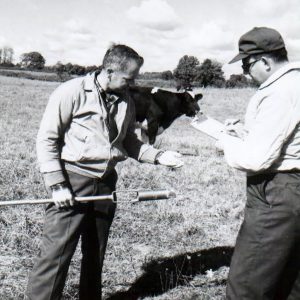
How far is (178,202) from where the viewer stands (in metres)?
5.90

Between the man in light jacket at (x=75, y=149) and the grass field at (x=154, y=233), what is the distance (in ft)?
2.77

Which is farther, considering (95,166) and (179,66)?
(179,66)

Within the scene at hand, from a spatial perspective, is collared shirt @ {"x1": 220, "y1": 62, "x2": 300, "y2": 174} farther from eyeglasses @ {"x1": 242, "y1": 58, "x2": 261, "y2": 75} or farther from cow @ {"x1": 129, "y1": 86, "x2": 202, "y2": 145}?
cow @ {"x1": 129, "y1": 86, "x2": 202, "y2": 145}

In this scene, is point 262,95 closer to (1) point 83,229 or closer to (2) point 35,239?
(1) point 83,229

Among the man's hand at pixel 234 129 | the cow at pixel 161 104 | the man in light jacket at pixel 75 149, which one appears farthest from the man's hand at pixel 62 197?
the cow at pixel 161 104

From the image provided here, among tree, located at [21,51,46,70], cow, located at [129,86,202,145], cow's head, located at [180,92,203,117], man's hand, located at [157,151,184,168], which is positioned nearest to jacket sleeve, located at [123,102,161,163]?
man's hand, located at [157,151,184,168]

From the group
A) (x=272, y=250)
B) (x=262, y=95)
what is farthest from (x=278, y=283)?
(x=262, y=95)

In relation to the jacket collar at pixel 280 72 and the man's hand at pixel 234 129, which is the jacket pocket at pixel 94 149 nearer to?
the man's hand at pixel 234 129

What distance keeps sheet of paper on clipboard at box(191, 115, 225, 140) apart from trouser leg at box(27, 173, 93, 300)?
3.29 ft

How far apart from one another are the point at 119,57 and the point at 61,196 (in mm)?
1059

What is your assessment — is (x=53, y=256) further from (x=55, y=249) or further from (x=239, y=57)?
(x=239, y=57)

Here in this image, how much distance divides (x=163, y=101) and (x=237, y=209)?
2302 millimetres

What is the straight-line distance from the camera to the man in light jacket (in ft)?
9.32

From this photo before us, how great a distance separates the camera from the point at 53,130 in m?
2.81
